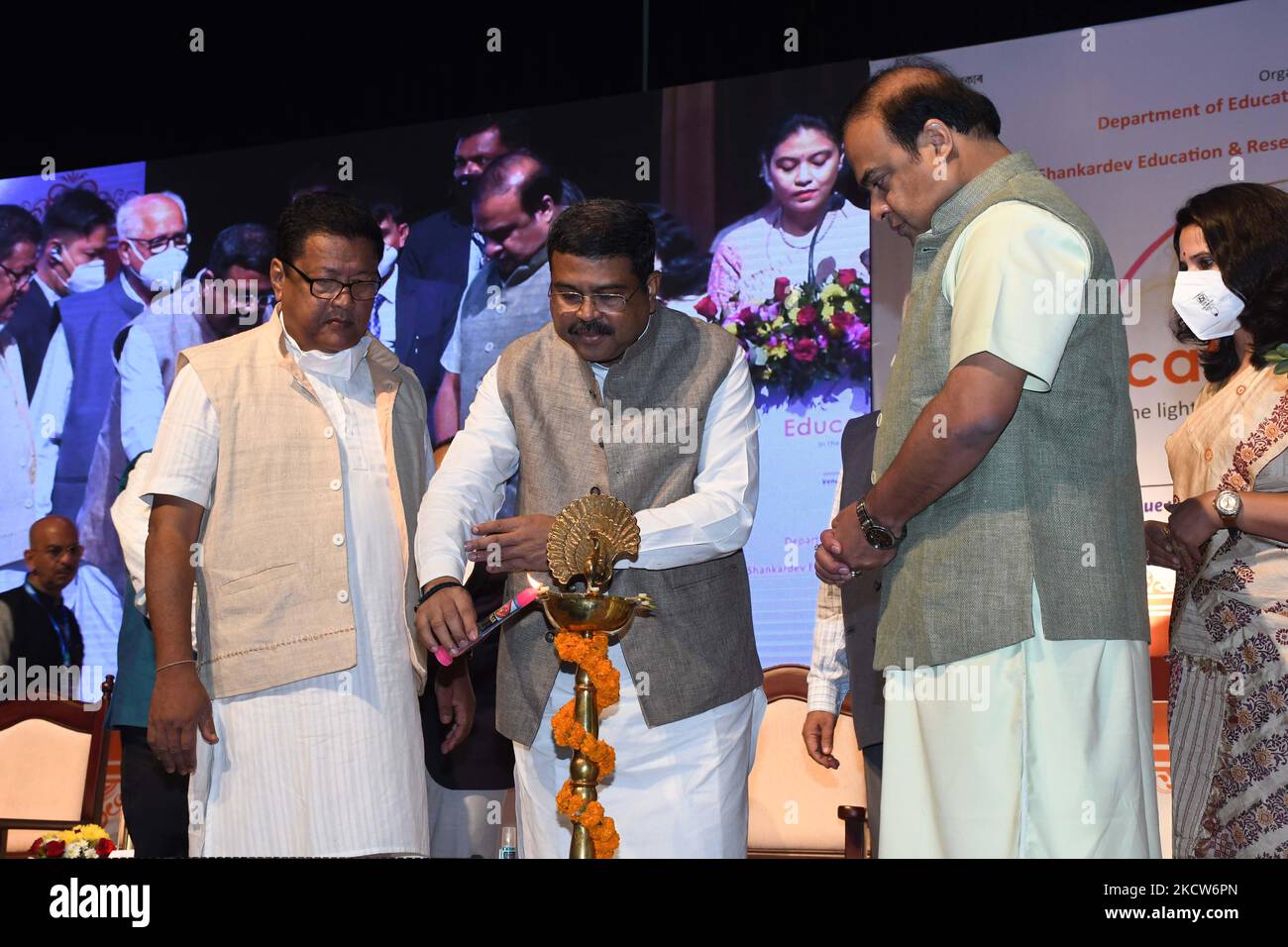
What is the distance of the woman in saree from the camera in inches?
114

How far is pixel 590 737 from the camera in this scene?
2.26 metres

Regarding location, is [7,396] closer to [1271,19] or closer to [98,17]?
[98,17]

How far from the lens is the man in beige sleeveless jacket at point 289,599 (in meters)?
2.73

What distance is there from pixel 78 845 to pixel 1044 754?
8.61 feet

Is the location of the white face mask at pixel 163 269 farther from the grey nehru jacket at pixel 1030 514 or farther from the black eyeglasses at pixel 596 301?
the grey nehru jacket at pixel 1030 514

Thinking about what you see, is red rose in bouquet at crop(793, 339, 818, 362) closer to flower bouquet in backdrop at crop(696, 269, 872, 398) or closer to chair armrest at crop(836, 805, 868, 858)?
flower bouquet in backdrop at crop(696, 269, 872, 398)

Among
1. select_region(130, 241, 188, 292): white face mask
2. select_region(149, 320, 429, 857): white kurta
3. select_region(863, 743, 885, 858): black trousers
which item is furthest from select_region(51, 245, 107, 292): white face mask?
select_region(863, 743, 885, 858): black trousers

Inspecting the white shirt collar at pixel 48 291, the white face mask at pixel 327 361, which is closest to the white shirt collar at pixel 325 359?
the white face mask at pixel 327 361

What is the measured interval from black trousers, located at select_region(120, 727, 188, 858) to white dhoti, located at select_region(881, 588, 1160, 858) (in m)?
2.45

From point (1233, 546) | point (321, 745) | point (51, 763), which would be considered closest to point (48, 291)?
point (51, 763)

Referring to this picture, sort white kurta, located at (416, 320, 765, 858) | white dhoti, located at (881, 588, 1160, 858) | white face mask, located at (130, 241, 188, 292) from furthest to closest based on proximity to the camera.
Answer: white face mask, located at (130, 241, 188, 292), white kurta, located at (416, 320, 765, 858), white dhoti, located at (881, 588, 1160, 858)

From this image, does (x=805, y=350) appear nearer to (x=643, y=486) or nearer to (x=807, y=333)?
(x=807, y=333)

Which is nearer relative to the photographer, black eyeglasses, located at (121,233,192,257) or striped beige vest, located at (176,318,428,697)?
striped beige vest, located at (176,318,428,697)
